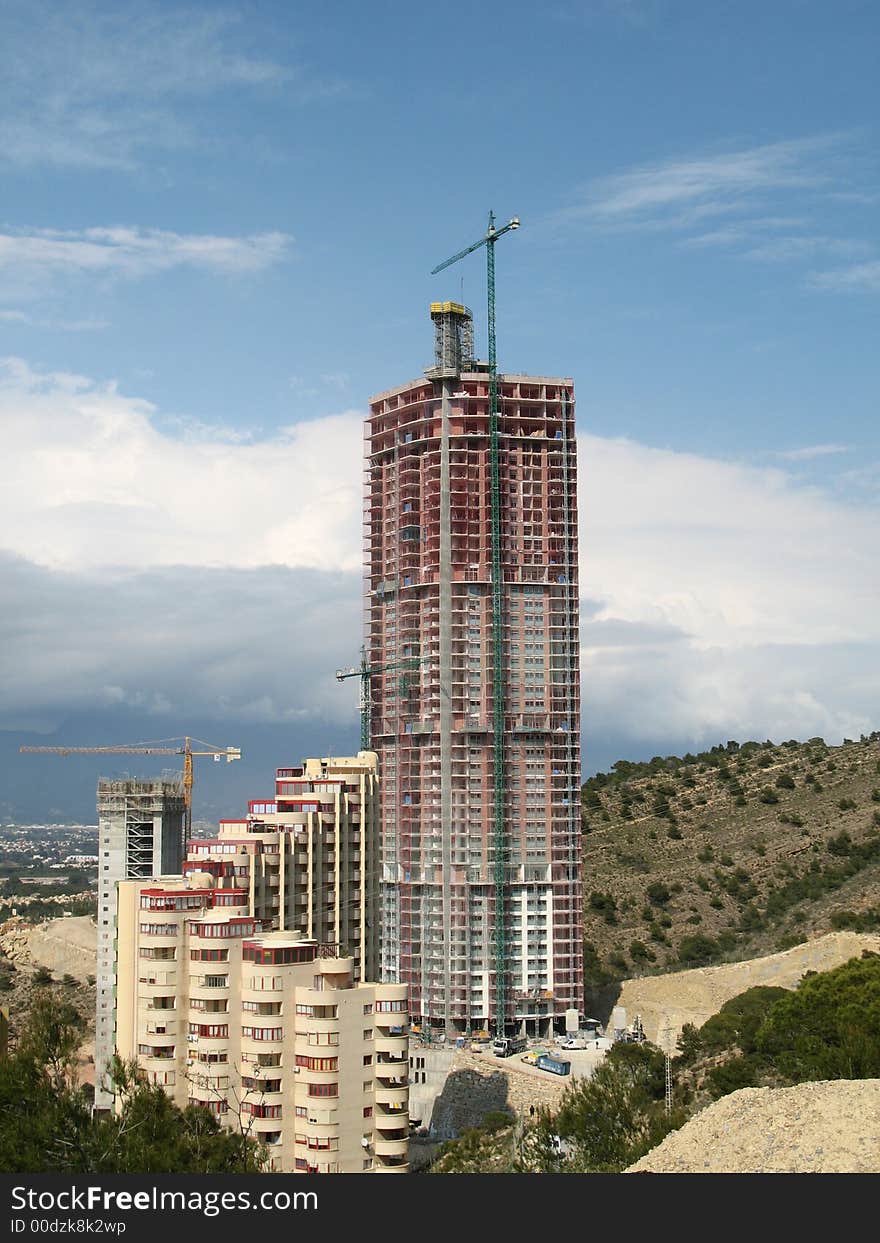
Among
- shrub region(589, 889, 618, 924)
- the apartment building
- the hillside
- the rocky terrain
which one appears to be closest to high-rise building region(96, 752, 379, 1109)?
the apartment building

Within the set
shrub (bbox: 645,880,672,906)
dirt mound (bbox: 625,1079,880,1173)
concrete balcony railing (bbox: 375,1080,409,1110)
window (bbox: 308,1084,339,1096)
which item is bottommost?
concrete balcony railing (bbox: 375,1080,409,1110)

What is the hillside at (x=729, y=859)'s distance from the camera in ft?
472

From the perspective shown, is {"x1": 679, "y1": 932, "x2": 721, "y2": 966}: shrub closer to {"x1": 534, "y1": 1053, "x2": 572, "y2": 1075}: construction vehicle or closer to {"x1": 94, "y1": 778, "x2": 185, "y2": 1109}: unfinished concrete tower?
{"x1": 534, "y1": 1053, "x2": 572, "y2": 1075}: construction vehicle

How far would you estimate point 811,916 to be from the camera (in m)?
142

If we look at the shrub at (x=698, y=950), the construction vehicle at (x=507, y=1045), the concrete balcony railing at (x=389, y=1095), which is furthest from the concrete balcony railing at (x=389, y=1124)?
the shrub at (x=698, y=950)

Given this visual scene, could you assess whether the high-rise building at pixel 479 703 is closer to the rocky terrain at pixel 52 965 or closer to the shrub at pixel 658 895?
the shrub at pixel 658 895

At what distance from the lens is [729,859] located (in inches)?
6467

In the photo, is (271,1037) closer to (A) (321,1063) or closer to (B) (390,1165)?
(A) (321,1063)

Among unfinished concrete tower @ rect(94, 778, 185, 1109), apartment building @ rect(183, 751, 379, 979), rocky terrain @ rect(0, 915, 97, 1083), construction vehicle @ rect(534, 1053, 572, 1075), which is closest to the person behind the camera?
apartment building @ rect(183, 751, 379, 979)

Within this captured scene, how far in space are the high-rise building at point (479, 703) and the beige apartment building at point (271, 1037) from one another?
42378mm

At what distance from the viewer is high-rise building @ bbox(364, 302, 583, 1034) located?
121875 mm

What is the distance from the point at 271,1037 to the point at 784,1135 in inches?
1256

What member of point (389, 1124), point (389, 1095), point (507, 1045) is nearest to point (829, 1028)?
point (389, 1095)

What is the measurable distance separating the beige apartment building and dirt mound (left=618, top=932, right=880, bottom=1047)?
42.3m
